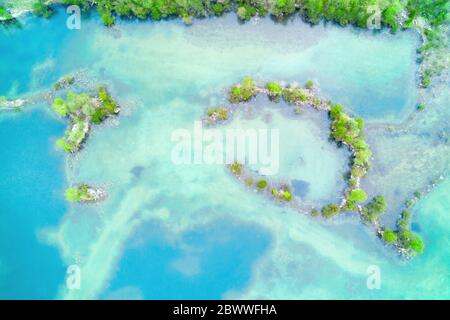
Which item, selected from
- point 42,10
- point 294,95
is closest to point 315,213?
point 294,95

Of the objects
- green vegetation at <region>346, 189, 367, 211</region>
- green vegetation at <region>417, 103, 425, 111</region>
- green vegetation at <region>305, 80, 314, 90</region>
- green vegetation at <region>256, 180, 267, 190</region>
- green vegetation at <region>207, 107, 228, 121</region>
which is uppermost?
green vegetation at <region>305, 80, 314, 90</region>

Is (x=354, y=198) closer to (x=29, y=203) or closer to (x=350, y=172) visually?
(x=350, y=172)

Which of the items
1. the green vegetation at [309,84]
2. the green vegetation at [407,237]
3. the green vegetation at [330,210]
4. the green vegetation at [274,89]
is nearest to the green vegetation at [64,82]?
the green vegetation at [274,89]

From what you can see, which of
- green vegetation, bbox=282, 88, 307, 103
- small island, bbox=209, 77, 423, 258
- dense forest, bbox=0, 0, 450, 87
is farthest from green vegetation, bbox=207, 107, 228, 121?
dense forest, bbox=0, 0, 450, 87

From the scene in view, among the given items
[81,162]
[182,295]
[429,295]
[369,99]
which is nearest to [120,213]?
[81,162]

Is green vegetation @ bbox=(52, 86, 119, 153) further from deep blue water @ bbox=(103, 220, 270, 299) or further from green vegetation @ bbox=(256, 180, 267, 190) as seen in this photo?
green vegetation @ bbox=(256, 180, 267, 190)

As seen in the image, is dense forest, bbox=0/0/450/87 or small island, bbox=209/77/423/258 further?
dense forest, bbox=0/0/450/87

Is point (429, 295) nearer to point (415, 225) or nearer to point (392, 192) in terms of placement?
point (415, 225)
